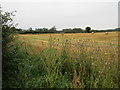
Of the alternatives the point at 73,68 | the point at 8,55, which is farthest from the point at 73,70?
the point at 8,55

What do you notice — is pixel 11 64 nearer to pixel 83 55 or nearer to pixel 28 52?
pixel 83 55

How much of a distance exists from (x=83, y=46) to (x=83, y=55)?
46 cm

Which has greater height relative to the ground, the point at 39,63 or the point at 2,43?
the point at 2,43

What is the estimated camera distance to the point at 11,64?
357 cm

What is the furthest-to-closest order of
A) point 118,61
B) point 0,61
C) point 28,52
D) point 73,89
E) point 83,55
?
point 28,52 < point 83,55 < point 118,61 < point 0,61 < point 73,89

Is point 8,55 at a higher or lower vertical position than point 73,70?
higher

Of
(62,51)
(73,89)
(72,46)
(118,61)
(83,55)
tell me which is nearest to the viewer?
(73,89)

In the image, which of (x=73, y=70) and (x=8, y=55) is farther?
(x=73, y=70)

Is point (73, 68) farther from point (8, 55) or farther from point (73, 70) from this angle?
point (8, 55)

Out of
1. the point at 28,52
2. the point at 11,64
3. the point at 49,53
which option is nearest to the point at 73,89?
the point at 49,53

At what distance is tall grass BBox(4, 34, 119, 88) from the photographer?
132 inches

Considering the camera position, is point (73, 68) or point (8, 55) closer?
point (8, 55)

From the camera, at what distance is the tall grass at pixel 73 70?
3352mm

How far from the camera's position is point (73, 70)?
165 inches
